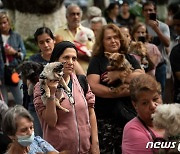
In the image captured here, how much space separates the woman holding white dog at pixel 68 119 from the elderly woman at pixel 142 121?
636mm

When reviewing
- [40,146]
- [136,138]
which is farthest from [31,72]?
[136,138]

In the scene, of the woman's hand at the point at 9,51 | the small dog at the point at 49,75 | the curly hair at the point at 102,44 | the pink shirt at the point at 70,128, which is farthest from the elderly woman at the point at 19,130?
the woman's hand at the point at 9,51

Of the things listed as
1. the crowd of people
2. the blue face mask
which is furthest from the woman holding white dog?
the blue face mask

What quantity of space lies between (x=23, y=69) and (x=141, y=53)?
1755 mm

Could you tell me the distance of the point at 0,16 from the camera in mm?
8680

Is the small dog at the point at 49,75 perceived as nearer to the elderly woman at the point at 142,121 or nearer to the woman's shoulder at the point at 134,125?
the elderly woman at the point at 142,121

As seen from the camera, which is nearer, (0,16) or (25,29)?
(0,16)

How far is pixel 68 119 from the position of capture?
494cm

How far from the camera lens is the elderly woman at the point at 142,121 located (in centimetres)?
431

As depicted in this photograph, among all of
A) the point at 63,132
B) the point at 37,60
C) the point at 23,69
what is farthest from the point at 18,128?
the point at 37,60

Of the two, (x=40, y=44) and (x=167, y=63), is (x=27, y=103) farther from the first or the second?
(x=167, y=63)

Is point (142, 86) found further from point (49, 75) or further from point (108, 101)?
point (108, 101)

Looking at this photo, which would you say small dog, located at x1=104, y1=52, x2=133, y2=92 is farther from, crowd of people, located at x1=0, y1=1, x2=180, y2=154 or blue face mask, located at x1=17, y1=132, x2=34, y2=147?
blue face mask, located at x1=17, y1=132, x2=34, y2=147

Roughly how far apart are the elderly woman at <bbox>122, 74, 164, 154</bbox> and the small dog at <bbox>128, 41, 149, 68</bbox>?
2.56m
